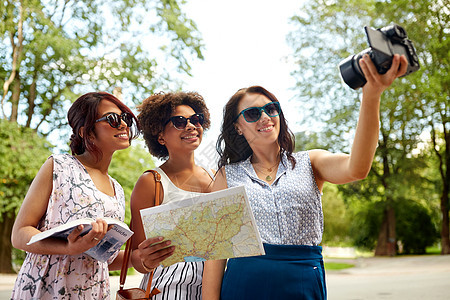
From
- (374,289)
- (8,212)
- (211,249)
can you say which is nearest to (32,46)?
(8,212)

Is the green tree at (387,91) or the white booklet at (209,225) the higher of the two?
the green tree at (387,91)

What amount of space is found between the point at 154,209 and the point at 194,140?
1.60 feet

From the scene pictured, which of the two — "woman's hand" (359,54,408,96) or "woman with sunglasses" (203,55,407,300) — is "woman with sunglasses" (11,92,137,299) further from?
"woman's hand" (359,54,408,96)

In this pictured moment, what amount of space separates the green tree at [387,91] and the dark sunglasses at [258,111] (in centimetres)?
1247

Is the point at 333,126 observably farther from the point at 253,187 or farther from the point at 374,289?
the point at 253,187

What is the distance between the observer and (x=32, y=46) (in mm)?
9805

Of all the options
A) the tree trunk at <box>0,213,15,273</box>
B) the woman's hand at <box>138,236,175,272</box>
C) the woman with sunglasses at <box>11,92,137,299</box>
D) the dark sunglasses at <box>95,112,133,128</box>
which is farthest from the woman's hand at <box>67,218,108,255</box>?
the tree trunk at <box>0,213,15,273</box>

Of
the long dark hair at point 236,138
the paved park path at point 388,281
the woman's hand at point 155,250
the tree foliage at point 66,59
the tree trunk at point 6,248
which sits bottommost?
the paved park path at point 388,281

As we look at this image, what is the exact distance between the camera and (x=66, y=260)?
59.6 inches

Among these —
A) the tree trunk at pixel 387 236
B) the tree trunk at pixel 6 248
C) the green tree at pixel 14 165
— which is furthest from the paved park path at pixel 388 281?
the tree trunk at pixel 387 236

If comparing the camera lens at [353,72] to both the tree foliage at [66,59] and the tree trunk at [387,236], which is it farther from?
the tree trunk at [387,236]

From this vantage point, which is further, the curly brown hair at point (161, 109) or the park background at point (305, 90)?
the park background at point (305, 90)

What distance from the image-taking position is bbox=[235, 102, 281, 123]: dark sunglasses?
1404 millimetres

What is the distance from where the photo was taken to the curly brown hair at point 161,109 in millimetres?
1710
